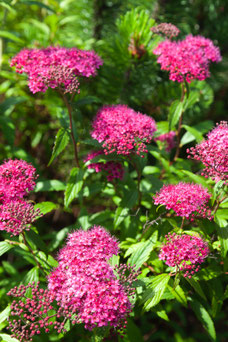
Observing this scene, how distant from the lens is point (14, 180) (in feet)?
4.95

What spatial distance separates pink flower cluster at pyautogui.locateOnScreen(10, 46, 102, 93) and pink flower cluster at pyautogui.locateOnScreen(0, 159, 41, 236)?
0.44 metres

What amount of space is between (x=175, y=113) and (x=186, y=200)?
2.40ft

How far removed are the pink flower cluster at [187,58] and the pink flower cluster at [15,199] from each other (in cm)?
100

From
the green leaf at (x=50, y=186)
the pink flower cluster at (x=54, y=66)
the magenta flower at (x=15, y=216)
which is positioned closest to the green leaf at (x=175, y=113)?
the pink flower cluster at (x=54, y=66)

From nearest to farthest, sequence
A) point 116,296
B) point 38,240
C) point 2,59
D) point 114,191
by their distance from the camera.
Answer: point 116,296
point 38,240
point 114,191
point 2,59

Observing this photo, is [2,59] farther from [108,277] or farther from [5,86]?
[108,277]

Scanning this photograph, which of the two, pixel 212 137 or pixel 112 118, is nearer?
pixel 212 137

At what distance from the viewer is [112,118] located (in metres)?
1.74

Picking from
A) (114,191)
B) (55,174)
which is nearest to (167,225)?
(114,191)

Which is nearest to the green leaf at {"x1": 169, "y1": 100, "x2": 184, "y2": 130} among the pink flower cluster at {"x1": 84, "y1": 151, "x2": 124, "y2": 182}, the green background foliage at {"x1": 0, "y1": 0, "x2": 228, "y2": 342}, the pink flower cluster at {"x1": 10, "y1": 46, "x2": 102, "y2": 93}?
the green background foliage at {"x1": 0, "y1": 0, "x2": 228, "y2": 342}

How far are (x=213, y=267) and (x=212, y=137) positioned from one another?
67 centimetres

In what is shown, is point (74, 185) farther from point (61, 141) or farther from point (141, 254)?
point (141, 254)

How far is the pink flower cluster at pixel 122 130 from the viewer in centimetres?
164

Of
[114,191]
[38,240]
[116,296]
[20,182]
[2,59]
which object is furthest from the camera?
[2,59]
